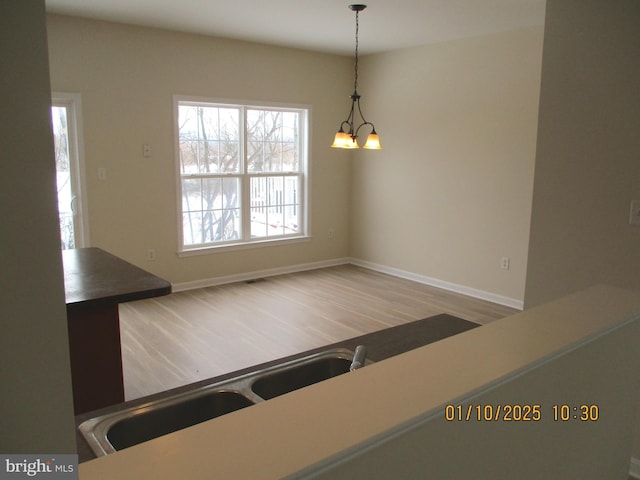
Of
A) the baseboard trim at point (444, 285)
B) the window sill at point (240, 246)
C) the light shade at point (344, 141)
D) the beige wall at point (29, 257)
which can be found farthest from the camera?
the window sill at point (240, 246)

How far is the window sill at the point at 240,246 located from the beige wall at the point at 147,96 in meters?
0.06

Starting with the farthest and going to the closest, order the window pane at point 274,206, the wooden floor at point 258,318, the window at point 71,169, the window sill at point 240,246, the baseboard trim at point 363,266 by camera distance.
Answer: the window pane at point 274,206 → the window sill at point 240,246 → the baseboard trim at point 363,266 → the window at point 71,169 → the wooden floor at point 258,318

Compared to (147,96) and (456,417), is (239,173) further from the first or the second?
(456,417)

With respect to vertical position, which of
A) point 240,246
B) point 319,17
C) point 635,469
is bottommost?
point 635,469

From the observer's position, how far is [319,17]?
170 inches

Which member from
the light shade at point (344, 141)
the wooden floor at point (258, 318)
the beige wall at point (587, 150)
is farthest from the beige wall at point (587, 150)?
the wooden floor at point (258, 318)

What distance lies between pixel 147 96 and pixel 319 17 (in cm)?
184

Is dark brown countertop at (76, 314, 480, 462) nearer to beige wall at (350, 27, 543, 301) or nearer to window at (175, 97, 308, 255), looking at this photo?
beige wall at (350, 27, 543, 301)

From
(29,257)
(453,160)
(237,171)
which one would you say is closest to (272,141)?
(237,171)

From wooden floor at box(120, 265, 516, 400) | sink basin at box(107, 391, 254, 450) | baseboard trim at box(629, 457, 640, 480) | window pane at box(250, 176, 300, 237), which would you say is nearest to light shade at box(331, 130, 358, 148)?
wooden floor at box(120, 265, 516, 400)

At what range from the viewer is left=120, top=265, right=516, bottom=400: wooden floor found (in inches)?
139

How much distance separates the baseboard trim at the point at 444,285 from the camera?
4.95m

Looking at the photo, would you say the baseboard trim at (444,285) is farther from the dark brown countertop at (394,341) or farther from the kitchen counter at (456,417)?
the kitchen counter at (456,417)

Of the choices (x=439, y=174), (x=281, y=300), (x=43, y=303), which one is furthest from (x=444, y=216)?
(x=43, y=303)
